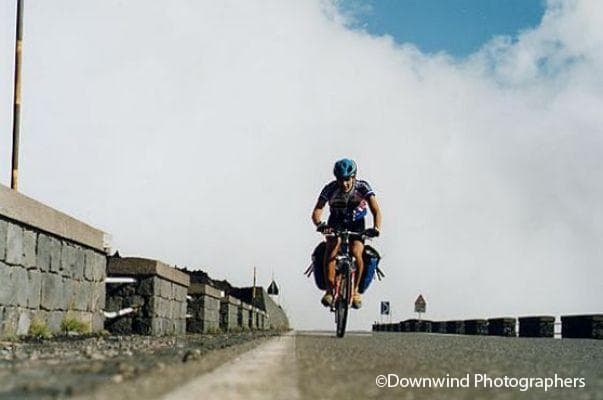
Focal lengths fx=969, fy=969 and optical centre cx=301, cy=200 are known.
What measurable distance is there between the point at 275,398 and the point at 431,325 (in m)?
39.7

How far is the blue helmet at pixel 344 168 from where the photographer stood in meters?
11.5

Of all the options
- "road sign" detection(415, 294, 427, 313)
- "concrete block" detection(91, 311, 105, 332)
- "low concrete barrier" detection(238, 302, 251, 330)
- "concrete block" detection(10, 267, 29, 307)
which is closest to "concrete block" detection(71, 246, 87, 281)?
"concrete block" detection(91, 311, 105, 332)

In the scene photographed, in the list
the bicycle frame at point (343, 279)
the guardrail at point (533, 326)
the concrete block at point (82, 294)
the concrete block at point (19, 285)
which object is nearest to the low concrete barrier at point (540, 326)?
the guardrail at point (533, 326)

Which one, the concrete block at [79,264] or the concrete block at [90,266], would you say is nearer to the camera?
the concrete block at [79,264]

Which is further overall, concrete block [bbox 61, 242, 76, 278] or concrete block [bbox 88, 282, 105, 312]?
concrete block [bbox 88, 282, 105, 312]

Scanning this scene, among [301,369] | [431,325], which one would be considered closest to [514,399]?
[301,369]

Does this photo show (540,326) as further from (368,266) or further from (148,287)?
(148,287)

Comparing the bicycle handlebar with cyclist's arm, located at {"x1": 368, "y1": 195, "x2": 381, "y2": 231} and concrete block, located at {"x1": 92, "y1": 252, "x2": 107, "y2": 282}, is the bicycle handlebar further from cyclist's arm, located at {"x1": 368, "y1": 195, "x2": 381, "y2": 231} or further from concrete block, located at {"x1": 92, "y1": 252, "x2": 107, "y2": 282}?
concrete block, located at {"x1": 92, "y1": 252, "x2": 107, "y2": 282}

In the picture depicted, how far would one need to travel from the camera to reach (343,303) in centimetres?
1201

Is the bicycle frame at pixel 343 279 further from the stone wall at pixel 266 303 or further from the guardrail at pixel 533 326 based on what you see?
the stone wall at pixel 266 303

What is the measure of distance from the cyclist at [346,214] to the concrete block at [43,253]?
3.76 m

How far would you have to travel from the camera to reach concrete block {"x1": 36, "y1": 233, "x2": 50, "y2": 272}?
8.91 m

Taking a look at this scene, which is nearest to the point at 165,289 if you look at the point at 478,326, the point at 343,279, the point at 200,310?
the point at 343,279

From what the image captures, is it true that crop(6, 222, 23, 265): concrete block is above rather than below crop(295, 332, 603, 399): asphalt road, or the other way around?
above
